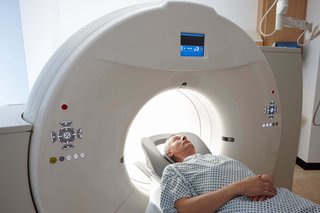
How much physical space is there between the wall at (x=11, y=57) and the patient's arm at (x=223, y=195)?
1.29m

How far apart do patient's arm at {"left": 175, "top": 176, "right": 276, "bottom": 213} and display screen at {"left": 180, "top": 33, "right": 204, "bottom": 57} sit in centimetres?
49

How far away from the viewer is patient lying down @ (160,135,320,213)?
2.81 ft

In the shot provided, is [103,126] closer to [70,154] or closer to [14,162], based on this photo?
[70,154]

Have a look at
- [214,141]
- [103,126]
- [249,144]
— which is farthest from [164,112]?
[103,126]

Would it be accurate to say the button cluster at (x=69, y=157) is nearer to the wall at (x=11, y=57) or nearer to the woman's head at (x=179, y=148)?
the woman's head at (x=179, y=148)

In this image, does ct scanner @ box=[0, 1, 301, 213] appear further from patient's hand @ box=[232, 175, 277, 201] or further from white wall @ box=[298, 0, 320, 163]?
white wall @ box=[298, 0, 320, 163]

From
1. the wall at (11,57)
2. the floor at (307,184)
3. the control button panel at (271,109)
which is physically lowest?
the floor at (307,184)

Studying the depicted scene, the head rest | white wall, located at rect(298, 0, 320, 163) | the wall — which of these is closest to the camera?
the head rest

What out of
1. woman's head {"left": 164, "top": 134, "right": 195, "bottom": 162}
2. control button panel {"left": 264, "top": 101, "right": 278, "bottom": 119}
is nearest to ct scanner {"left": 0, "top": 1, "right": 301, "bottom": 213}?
control button panel {"left": 264, "top": 101, "right": 278, "bottom": 119}

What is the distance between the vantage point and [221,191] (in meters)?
0.89

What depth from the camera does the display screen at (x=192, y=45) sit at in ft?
3.09

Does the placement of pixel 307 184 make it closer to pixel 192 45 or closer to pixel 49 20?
pixel 192 45

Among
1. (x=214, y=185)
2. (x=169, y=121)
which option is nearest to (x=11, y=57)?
(x=169, y=121)

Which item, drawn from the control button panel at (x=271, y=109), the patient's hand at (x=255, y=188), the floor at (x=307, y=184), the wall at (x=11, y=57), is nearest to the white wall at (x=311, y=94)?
the floor at (x=307, y=184)
